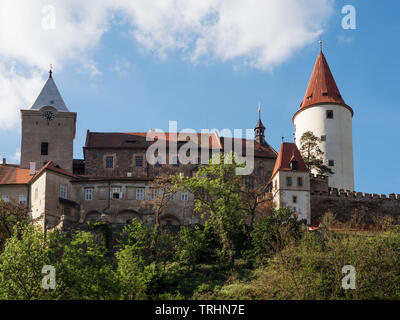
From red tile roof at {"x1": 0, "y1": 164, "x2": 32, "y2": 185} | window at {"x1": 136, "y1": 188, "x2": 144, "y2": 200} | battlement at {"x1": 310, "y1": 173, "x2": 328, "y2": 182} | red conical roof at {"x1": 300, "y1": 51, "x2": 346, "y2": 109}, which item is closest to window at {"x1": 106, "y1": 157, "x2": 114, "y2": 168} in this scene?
red tile roof at {"x1": 0, "y1": 164, "x2": 32, "y2": 185}

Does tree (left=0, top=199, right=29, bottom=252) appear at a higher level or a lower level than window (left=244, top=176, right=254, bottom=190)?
lower

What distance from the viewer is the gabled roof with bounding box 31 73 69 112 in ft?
242

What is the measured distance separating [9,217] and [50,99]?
19744 millimetres

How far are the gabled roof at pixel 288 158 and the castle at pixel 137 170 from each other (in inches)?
3.7

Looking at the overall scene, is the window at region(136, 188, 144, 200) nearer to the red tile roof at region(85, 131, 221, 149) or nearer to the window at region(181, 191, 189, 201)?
the window at region(181, 191, 189, 201)

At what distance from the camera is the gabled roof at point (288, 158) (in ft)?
217

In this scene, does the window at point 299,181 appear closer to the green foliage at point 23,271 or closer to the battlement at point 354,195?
the battlement at point 354,195

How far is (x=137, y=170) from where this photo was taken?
73.8 m

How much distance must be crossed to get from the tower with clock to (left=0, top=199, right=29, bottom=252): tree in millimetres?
11011

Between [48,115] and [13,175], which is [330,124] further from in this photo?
[13,175]

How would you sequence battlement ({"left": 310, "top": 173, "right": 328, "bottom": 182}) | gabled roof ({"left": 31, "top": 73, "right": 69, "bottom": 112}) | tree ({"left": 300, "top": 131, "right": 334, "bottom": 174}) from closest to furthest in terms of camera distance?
battlement ({"left": 310, "top": 173, "right": 328, "bottom": 182}) < tree ({"left": 300, "top": 131, "right": 334, "bottom": 174}) < gabled roof ({"left": 31, "top": 73, "right": 69, "bottom": 112})

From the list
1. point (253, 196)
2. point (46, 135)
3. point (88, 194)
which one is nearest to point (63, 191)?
point (88, 194)
